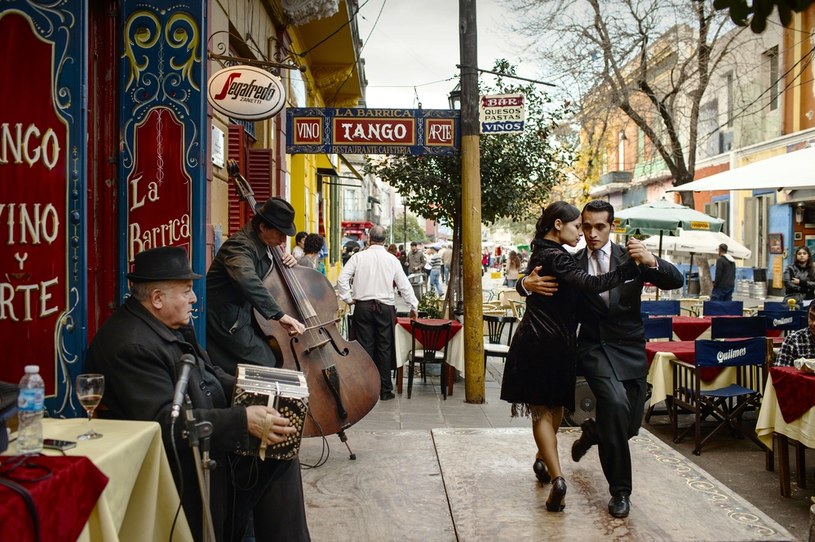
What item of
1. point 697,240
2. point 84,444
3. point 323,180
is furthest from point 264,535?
point 323,180

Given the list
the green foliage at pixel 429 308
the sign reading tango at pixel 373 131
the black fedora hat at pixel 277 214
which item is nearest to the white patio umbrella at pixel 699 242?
the green foliage at pixel 429 308

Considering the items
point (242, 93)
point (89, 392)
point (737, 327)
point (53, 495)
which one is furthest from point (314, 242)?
point (53, 495)

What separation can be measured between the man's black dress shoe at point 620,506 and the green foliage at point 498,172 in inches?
269

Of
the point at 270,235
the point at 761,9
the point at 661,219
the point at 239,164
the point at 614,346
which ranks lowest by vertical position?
the point at 614,346

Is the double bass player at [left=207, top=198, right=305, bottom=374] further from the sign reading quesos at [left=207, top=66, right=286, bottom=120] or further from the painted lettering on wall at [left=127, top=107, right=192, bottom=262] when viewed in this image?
the sign reading quesos at [left=207, top=66, right=286, bottom=120]

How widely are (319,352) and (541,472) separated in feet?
5.33

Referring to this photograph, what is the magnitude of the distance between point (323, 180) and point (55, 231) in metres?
15.8

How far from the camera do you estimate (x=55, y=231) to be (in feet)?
13.5

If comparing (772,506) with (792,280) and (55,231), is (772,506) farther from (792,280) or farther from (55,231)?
(792,280)

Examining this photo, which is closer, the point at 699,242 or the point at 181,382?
the point at 181,382

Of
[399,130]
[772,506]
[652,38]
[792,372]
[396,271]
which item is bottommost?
[772,506]

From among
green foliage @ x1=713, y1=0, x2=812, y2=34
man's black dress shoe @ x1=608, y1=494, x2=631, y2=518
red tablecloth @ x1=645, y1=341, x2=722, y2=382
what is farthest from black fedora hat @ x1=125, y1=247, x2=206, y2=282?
red tablecloth @ x1=645, y1=341, x2=722, y2=382

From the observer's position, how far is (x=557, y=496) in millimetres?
4617

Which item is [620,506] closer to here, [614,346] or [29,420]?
[614,346]
